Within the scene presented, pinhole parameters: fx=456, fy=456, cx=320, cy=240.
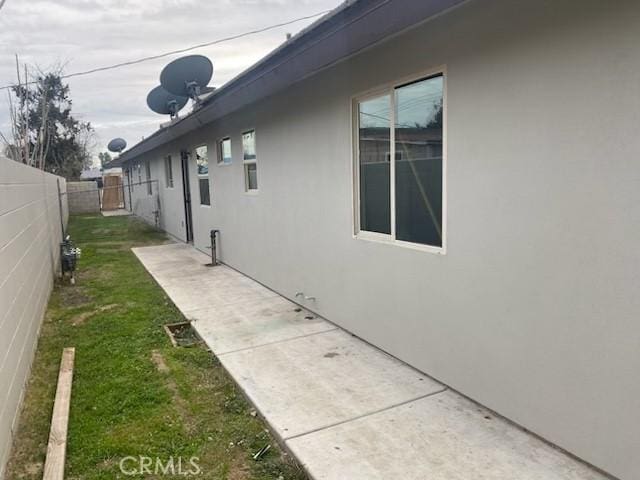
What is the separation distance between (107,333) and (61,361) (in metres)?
0.84

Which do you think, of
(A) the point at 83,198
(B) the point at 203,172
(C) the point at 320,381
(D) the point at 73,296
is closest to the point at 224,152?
(B) the point at 203,172

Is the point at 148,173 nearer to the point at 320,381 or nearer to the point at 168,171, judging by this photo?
the point at 168,171

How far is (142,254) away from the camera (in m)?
→ 10.7

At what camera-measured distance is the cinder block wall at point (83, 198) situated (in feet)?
81.6

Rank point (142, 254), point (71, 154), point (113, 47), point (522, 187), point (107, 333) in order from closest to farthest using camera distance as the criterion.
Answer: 1. point (522, 187)
2. point (107, 333)
3. point (142, 254)
4. point (113, 47)
5. point (71, 154)

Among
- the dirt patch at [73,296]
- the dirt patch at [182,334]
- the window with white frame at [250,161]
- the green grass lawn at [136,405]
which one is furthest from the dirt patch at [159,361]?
the window with white frame at [250,161]

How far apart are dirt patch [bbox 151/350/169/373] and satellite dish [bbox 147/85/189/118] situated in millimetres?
8859

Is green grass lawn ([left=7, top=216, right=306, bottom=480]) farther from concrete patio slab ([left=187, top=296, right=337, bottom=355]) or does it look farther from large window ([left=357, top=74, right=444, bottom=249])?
large window ([left=357, top=74, right=444, bottom=249])

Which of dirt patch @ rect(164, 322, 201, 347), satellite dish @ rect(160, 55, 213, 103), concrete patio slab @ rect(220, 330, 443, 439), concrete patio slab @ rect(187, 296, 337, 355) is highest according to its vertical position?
satellite dish @ rect(160, 55, 213, 103)

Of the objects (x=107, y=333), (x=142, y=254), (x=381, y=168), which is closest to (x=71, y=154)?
(x=142, y=254)

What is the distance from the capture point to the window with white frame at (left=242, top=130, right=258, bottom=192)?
23.7 ft

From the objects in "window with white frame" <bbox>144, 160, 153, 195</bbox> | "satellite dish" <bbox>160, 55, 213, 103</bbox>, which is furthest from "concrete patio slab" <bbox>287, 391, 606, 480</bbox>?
"window with white frame" <bbox>144, 160, 153, 195</bbox>

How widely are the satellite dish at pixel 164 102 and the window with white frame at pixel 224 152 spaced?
3689 millimetres

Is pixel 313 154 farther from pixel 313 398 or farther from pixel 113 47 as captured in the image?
pixel 113 47
